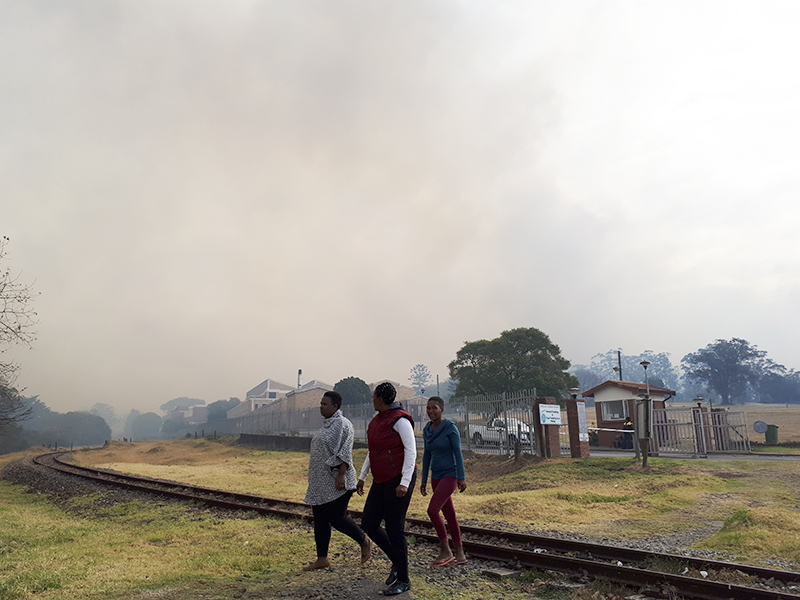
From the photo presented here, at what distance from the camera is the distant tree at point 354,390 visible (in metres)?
55.2

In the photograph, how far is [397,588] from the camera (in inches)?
173

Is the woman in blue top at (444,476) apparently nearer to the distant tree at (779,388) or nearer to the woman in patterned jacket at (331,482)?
the woman in patterned jacket at (331,482)

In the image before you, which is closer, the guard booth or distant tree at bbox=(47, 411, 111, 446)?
the guard booth

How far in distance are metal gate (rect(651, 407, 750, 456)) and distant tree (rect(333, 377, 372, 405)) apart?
38501 millimetres

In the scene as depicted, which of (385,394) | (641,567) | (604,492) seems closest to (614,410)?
(604,492)

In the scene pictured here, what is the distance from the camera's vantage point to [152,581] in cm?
496

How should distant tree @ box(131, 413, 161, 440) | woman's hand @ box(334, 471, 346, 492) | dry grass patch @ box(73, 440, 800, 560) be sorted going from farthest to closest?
distant tree @ box(131, 413, 161, 440), dry grass patch @ box(73, 440, 800, 560), woman's hand @ box(334, 471, 346, 492)

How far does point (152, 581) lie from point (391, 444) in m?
2.89

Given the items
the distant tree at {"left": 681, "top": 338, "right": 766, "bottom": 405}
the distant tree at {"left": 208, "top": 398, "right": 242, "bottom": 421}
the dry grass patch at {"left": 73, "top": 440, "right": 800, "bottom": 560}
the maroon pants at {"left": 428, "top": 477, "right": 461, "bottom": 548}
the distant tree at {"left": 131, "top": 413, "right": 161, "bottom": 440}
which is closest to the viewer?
the maroon pants at {"left": 428, "top": 477, "right": 461, "bottom": 548}

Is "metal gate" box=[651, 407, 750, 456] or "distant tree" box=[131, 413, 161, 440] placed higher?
"metal gate" box=[651, 407, 750, 456]

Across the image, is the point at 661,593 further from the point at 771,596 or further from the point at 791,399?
the point at 791,399

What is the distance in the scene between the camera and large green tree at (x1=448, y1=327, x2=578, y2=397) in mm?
44969

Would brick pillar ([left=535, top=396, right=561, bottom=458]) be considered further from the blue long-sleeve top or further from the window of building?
the blue long-sleeve top

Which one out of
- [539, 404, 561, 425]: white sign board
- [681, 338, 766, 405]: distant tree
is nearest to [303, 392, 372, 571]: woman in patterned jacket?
[539, 404, 561, 425]: white sign board
